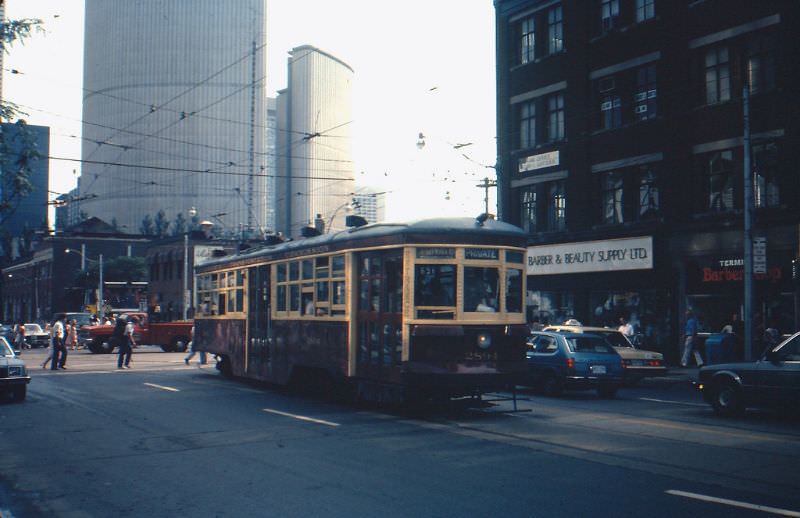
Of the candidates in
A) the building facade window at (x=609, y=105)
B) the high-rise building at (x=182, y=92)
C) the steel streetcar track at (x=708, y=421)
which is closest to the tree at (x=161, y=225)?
the high-rise building at (x=182, y=92)

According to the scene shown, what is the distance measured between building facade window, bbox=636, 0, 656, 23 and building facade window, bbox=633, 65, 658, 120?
1.77 metres

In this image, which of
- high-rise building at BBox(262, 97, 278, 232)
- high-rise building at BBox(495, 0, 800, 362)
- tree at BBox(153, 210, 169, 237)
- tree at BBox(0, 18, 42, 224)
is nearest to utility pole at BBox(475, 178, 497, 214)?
high-rise building at BBox(495, 0, 800, 362)

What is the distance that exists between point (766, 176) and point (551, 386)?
1180 cm

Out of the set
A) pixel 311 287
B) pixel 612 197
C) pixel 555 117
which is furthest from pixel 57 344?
pixel 555 117

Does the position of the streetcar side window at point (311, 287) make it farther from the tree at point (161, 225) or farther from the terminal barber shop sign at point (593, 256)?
the tree at point (161, 225)

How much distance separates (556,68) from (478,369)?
73.4ft

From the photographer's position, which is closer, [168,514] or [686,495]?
[168,514]

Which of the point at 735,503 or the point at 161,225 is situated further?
the point at 161,225

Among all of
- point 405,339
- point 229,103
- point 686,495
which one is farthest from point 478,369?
point 229,103

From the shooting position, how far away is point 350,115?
149m

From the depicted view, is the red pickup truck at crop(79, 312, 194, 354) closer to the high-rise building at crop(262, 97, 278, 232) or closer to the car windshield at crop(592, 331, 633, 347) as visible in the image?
the car windshield at crop(592, 331, 633, 347)

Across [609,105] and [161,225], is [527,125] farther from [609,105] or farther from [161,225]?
[161,225]

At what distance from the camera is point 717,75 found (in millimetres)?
27406

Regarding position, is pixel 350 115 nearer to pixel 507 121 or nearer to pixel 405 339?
pixel 507 121
